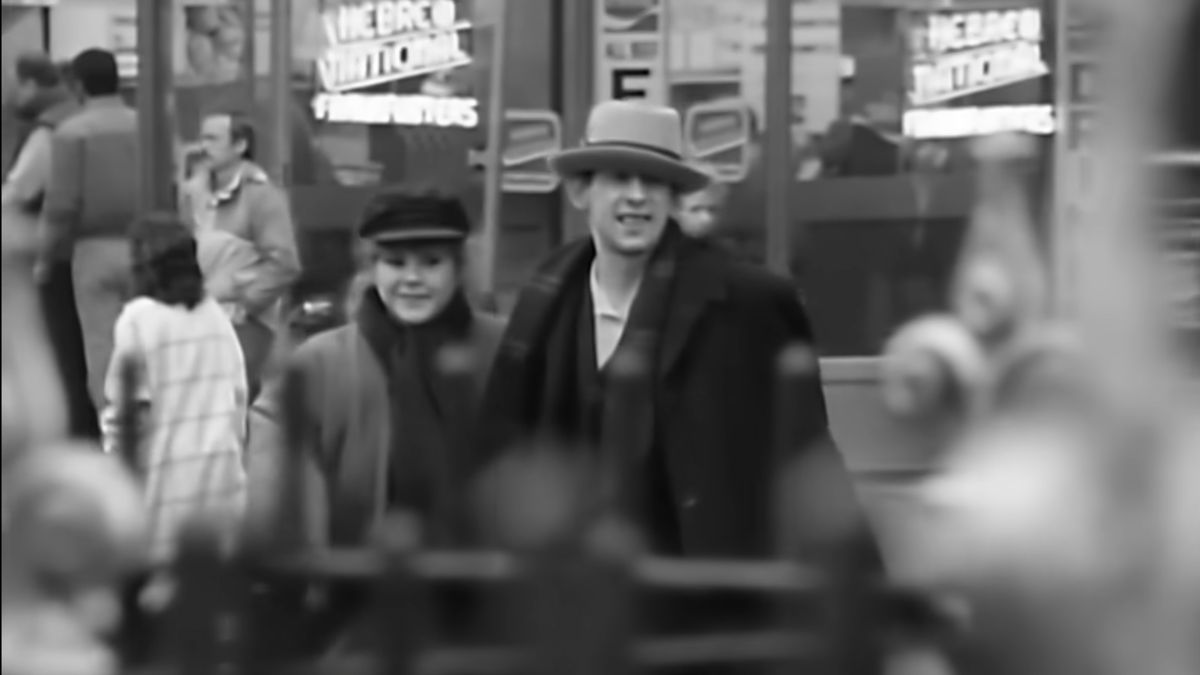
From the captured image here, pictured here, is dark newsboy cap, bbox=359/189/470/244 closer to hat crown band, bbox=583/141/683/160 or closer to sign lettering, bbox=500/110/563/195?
hat crown band, bbox=583/141/683/160

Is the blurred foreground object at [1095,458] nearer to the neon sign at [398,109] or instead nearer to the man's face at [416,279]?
the man's face at [416,279]

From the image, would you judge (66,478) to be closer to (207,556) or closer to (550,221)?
(207,556)

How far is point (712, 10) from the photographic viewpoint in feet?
39.6

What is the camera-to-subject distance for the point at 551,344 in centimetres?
662

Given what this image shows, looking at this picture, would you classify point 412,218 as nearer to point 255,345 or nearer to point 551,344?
point 551,344

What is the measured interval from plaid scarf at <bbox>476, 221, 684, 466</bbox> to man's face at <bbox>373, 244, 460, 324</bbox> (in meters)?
0.54

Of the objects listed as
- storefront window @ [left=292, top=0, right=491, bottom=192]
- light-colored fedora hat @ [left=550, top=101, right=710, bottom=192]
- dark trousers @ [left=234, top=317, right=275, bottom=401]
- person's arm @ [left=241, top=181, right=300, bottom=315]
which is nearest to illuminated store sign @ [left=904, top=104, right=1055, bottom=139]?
storefront window @ [left=292, top=0, right=491, bottom=192]

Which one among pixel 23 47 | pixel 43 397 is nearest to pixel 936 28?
pixel 23 47

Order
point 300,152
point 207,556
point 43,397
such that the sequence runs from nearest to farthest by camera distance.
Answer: point 207,556 < point 43,397 < point 300,152

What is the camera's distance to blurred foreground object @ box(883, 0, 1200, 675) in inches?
129

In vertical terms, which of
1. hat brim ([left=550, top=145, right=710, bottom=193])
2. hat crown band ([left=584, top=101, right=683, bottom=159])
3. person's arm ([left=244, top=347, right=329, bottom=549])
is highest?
hat crown band ([left=584, top=101, right=683, bottom=159])

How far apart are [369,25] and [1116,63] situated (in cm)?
940

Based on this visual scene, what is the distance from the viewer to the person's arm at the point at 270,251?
1166 cm

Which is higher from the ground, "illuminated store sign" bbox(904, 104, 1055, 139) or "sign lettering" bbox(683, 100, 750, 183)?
"illuminated store sign" bbox(904, 104, 1055, 139)
